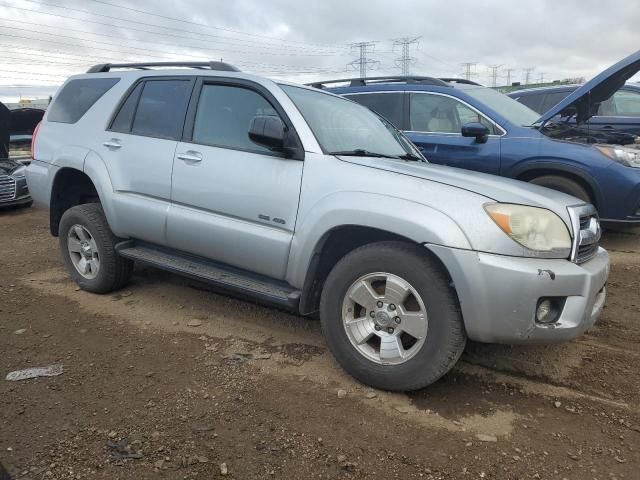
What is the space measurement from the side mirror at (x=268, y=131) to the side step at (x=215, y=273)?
35.4 inches

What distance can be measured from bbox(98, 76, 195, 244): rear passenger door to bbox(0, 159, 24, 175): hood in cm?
628

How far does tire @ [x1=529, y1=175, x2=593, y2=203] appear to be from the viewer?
5.73 metres

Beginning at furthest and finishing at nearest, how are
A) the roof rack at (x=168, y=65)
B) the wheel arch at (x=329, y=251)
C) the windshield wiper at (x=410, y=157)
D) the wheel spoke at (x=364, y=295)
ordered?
the roof rack at (x=168, y=65) → the windshield wiper at (x=410, y=157) → the wheel arch at (x=329, y=251) → the wheel spoke at (x=364, y=295)

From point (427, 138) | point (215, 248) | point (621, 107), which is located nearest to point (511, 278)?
point (215, 248)

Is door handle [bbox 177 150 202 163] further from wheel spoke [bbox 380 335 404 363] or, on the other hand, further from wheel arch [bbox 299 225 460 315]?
wheel spoke [bbox 380 335 404 363]

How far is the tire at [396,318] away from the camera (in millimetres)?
2734

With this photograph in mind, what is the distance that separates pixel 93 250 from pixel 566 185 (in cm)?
487

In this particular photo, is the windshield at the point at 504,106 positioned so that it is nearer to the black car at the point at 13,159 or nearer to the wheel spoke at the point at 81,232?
the wheel spoke at the point at 81,232

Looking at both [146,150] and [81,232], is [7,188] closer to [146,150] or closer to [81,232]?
[81,232]

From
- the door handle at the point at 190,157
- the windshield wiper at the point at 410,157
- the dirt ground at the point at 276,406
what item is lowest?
the dirt ground at the point at 276,406

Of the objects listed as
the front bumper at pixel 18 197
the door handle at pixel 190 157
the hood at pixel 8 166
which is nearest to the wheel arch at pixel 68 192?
the door handle at pixel 190 157

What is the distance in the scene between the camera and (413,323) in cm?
283

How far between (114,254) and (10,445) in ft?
7.02

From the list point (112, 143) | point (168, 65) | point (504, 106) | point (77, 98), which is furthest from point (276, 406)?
point (504, 106)
